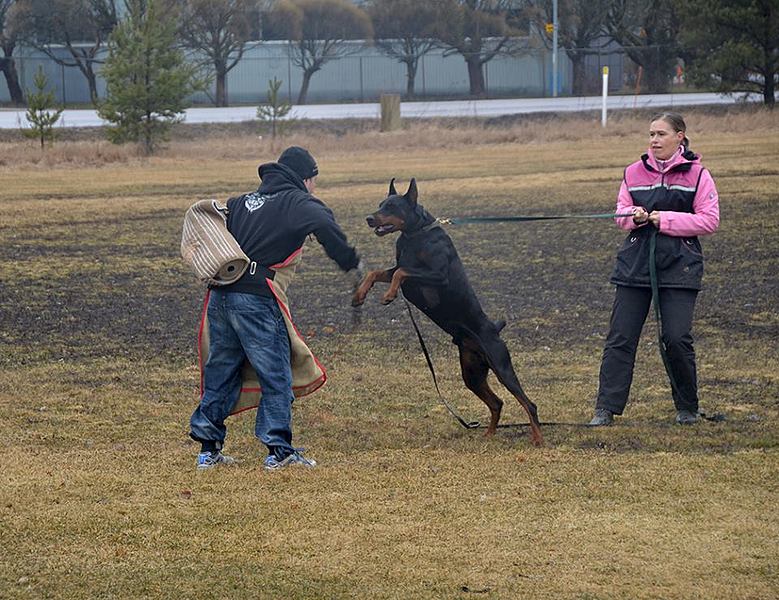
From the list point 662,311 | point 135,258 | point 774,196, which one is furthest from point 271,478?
point 774,196

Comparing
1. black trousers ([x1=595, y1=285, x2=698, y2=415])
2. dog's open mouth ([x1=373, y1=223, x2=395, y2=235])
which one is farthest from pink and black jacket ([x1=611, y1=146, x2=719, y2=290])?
dog's open mouth ([x1=373, y1=223, x2=395, y2=235])

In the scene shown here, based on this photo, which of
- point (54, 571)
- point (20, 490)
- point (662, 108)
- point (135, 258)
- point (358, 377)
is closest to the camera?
point (54, 571)

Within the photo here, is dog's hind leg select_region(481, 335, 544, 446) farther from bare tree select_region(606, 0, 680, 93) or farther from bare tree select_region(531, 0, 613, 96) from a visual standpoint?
bare tree select_region(531, 0, 613, 96)

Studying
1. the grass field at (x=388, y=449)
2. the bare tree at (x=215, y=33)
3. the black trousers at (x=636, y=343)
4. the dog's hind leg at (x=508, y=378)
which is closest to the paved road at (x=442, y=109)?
the bare tree at (x=215, y=33)

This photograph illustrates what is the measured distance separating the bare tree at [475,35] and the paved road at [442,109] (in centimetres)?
686

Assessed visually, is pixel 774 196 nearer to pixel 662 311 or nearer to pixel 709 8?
pixel 662 311

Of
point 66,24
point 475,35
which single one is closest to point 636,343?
point 475,35

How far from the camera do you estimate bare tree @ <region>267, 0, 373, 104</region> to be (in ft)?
161

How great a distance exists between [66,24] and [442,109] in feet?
60.5

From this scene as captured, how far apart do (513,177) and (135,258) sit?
8.62 metres

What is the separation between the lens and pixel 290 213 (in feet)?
19.8

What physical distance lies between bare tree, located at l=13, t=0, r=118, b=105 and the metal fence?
0.80 m

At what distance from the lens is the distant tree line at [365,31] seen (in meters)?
46.7

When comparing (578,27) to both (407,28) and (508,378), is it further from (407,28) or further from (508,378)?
(508,378)
